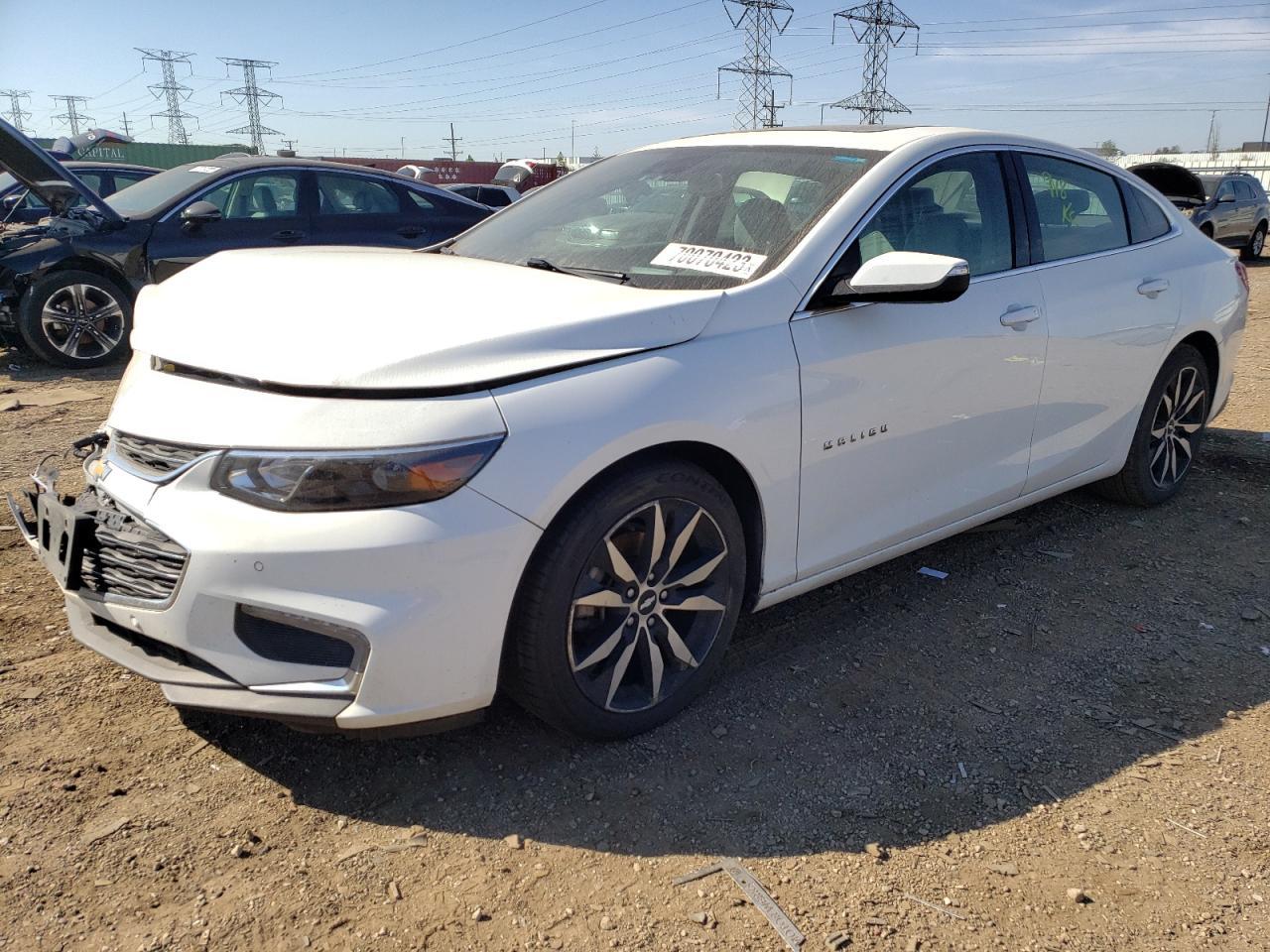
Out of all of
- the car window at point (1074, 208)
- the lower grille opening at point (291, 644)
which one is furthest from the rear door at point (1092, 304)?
the lower grille opening at point (291, 644)

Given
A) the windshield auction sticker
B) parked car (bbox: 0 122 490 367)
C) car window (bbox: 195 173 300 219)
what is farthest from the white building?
the windshield auction sticker

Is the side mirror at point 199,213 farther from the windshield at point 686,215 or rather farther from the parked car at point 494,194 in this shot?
the parked car at point 494,194

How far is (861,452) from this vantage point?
3.03 meters

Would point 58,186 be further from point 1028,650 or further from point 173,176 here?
point 1028,650

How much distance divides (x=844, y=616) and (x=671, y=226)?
1.53m

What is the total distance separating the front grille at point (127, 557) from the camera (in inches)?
89.0

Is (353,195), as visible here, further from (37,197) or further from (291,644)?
(291,644)

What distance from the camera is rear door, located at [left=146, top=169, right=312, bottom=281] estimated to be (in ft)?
24.9

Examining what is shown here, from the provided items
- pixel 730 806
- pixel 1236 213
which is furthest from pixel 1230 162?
pixel 730 806

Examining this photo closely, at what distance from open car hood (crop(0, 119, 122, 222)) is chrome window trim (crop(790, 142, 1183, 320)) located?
6170mm

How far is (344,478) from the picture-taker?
7.13ft

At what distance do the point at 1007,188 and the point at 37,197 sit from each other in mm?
8679

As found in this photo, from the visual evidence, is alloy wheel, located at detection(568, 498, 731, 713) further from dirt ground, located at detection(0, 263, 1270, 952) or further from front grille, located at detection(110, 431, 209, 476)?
front grille, located at detection(110, 431, 209, 476)

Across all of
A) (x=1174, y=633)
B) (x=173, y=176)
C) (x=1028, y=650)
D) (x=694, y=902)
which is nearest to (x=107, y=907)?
(x=694, y=902)
